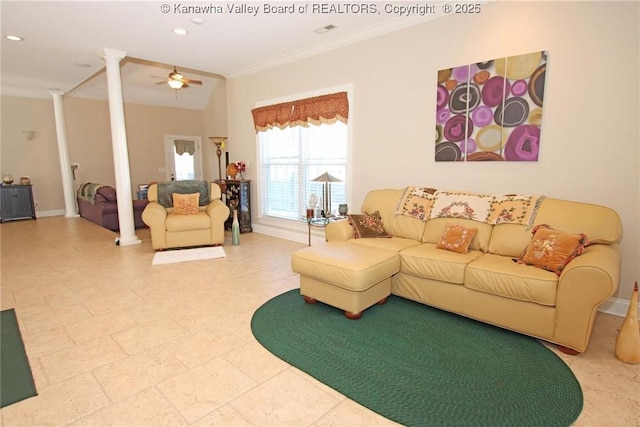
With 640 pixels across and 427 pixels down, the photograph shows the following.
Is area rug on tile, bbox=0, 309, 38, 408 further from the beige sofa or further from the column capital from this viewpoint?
the column capital

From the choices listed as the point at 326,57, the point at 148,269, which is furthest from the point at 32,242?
the point at 326,57

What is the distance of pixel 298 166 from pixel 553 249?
378cm

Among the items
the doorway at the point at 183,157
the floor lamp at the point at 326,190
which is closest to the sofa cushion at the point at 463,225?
the floor lamp at the point at 326,190

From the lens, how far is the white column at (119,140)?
5051 mm

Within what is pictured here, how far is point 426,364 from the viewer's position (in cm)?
221

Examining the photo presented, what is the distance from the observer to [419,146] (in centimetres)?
402

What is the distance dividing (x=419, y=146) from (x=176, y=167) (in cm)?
755

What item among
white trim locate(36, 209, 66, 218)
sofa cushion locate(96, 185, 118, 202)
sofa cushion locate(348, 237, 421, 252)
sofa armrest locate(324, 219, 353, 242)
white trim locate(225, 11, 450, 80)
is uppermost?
white trim locate(225, 11, 450, 80)

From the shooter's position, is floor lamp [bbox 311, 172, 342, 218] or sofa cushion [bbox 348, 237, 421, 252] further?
floor lamp [bbox 311, 172, 342, 218]

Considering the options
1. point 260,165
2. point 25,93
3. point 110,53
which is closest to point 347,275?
point 260,165

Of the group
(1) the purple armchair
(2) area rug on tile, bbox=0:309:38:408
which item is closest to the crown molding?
(1) the purple armchair

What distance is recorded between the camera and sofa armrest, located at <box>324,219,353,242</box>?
3611mm

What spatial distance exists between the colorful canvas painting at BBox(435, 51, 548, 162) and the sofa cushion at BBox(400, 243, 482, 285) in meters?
1.14

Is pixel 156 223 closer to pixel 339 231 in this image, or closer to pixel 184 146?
pixel 339 231
